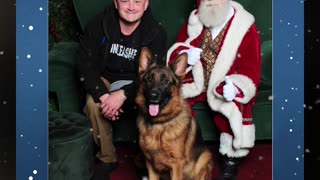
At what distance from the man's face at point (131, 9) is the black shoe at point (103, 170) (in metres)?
0.55

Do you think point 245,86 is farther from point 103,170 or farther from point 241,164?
point 103,170

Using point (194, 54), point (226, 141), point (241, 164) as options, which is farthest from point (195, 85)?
point (241, 164)

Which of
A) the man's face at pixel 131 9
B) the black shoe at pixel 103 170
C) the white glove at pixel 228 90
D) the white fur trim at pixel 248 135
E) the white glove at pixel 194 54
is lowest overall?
the black shoe at pixel 103 170

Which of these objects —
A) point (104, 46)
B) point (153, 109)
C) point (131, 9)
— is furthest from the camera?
point (104, 46)

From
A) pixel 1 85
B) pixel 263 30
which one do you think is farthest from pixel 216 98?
pixel 1 85

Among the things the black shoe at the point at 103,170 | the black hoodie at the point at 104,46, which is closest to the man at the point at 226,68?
the black hoodie at the point at 104,46

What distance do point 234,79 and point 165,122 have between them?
1.11ft

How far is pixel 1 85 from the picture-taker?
65.3 inches

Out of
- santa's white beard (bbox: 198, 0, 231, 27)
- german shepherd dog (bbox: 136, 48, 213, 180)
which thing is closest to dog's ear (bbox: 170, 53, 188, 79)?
german shepherd dog (bbox: 136, 48, 213, 180)

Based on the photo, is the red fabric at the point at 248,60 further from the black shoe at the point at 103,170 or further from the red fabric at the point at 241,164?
the black shoe at the point at 103,170

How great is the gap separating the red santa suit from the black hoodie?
0.12m

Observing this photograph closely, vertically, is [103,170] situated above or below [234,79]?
below

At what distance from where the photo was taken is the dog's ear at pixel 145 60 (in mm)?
1812

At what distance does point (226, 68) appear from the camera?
2.05m
